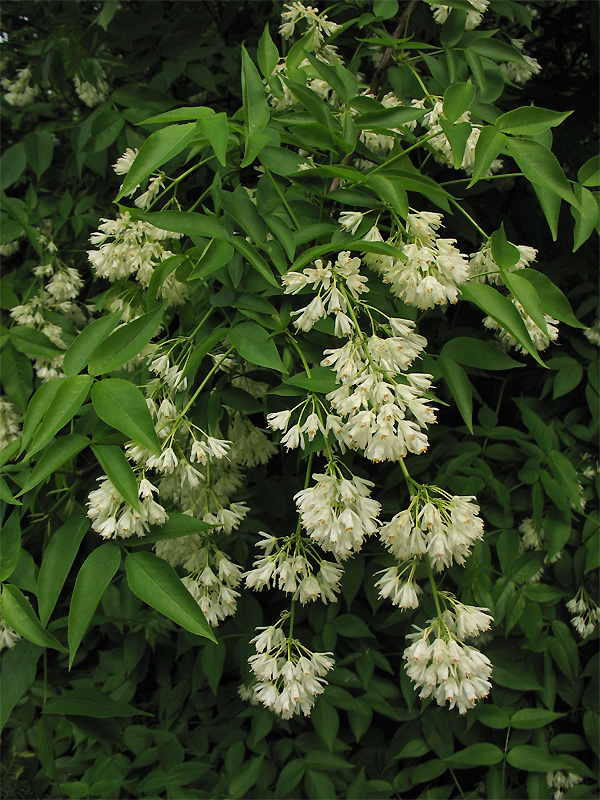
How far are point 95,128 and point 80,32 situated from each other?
0.55 meters

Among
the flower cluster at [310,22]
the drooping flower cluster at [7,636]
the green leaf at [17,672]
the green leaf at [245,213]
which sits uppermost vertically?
the flower cluster at [310,22]

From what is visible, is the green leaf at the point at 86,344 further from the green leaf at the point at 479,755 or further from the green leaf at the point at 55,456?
the green leaf at the point at 479,755

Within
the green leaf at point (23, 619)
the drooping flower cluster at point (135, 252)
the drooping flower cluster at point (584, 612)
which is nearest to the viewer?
the green leaf at point (23, 619)

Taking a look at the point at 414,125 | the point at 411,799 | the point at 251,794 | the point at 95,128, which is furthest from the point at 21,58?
the point at 411,799

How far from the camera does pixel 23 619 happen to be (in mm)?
1241

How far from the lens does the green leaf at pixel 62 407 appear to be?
3.67 feet

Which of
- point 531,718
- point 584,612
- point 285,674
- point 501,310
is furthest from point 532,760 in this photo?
point 501,310

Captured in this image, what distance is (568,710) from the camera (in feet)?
7.30

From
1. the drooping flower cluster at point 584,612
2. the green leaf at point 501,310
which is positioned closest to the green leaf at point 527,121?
the green leaf at point 501,310

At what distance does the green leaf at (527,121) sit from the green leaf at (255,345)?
646mm

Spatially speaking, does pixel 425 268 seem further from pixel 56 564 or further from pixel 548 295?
pixel 56 564

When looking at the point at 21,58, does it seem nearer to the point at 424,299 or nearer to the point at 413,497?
the point at 424,299

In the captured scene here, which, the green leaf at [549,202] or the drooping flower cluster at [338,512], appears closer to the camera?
the drooping flower cluster at [338,512]

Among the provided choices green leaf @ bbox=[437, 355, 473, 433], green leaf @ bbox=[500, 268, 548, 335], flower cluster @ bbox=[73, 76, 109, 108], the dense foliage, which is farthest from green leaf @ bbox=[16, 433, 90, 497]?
flower cluster @ bbox=[73, 76, 109, 108]
